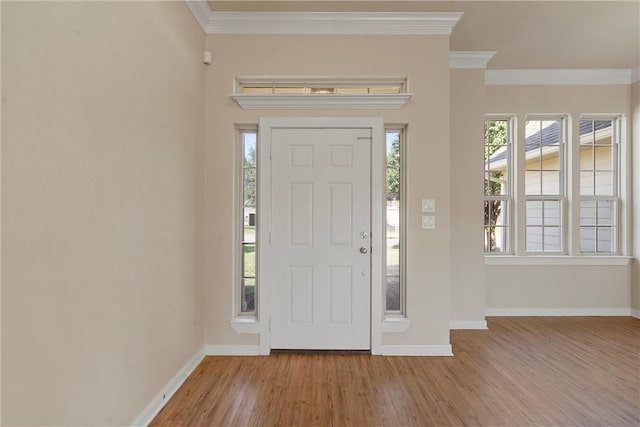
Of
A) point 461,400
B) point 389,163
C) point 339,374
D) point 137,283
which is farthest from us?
point 389,163

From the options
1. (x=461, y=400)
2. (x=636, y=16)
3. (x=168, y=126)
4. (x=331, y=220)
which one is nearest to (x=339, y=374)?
(x=461, y=400)

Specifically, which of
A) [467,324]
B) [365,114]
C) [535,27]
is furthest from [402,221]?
[535,27]

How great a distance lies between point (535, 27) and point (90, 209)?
407cm

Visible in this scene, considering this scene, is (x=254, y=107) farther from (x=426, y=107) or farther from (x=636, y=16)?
(x=636, y=16)

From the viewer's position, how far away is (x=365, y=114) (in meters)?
2.90

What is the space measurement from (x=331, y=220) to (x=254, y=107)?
1298 millimetres

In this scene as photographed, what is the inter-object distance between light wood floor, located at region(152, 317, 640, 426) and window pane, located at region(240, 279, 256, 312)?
0.48m

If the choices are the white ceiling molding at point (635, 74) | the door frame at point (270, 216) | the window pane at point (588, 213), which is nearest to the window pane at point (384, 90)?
the door frame at point (270, 216)

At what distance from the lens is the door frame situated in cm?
288

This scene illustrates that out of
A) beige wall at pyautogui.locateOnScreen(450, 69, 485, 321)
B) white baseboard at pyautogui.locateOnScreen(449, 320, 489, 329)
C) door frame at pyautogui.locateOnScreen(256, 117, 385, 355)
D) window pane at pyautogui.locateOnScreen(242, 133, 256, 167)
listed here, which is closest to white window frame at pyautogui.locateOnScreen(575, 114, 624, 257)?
beige wall at pyautogui.locateOnScreen(450, 69, 485, 321)

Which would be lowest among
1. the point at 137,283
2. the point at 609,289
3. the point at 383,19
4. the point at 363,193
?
the point at 609,289

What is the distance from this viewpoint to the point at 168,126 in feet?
7.24

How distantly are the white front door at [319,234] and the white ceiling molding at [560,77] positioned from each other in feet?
7.88

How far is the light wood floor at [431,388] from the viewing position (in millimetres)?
1992
